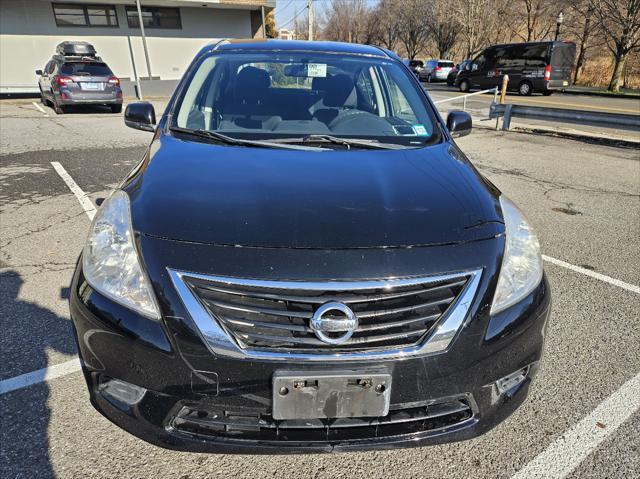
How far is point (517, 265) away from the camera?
1.76 meters

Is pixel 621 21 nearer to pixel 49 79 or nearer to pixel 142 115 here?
pixel 49 79

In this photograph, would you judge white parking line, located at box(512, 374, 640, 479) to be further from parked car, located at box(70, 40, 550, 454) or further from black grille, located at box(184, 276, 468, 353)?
black grille, located at box(184, 276, 468, 353)

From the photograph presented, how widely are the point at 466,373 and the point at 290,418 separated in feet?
2.05

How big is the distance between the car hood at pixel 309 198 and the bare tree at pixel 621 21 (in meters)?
27.2

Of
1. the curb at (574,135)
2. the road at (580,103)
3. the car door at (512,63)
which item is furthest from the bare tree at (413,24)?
the curb at (574,135)

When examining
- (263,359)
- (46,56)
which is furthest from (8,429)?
(46,56)

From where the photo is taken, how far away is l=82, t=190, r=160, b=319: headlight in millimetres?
1560

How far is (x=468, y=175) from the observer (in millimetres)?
2178

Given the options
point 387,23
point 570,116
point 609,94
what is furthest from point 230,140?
point 387,23

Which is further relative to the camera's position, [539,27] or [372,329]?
[539,27]

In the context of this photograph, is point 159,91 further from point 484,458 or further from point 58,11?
point 484,458

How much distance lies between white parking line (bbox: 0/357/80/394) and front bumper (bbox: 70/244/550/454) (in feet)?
2.85

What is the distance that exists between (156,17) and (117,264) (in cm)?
2516

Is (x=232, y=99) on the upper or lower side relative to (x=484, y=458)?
upper
